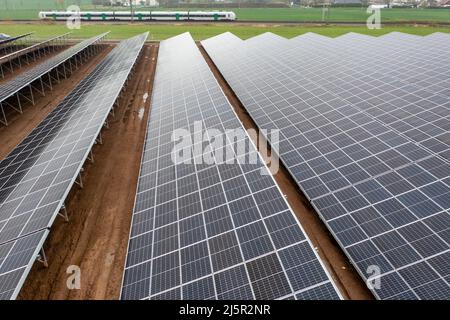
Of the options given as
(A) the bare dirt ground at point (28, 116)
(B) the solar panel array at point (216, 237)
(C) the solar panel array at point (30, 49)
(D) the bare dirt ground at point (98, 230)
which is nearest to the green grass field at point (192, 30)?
(C) the solar panel array at point (30, 49)

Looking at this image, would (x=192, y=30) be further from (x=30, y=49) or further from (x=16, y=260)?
(x=16, y=260)

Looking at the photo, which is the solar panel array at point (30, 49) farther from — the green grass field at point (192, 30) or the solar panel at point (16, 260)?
the solar panel at point (16, 260)

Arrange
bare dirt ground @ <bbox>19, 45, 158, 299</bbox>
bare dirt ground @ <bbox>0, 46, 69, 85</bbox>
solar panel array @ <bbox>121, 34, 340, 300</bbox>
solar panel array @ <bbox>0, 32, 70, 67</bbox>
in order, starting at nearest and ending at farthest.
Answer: solar panel array @ <bbox>121, 34, 340, 300</bbox> < bare dirt ground @ <bbox>19, 45, 158, 299</bbox> < bare dirt ground @ <bbox>0, 46, 69, 85</bbox> < solar panel array @ <bbox>0, 32, 70, 67</bbox>

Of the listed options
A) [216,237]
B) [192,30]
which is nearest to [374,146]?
[216,237]

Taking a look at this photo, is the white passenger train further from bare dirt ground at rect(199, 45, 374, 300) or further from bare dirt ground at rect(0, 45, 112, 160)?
bare dirt ground at rect(199, 45, 374, 300)

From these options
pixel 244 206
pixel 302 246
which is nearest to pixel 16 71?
pixel 244 206

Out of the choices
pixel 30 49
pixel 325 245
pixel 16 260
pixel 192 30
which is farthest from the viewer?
pixel 192 30

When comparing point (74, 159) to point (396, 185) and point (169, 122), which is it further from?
point (396, 185)

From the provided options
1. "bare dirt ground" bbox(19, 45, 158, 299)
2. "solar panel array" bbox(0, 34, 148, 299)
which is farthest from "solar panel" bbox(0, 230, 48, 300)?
"bare dirt ground" bbox(19, 45, 158, 299)
